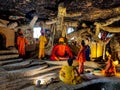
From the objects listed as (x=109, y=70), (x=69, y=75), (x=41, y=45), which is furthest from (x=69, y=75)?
(x=41, y=45)

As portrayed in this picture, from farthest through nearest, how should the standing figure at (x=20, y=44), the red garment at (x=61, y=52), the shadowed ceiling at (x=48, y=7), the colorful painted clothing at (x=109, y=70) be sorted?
the red garment at (x=61, y=52), the standing figure at (x=20, y=44), the shadowed ceiling at (x=48, y=7), the colorful painted clothing at (x=109, y=70)

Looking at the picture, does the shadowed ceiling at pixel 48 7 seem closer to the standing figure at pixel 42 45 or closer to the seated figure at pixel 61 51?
the standing figure at pixel 42 45

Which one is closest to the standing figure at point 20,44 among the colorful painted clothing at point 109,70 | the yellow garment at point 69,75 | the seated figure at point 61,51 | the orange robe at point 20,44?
the orange robe at point 20,44

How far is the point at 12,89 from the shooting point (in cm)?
838

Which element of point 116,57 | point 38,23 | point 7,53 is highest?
point 38,23

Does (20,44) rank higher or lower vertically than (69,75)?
higher

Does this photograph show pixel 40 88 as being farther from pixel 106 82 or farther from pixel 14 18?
pixel 14 18

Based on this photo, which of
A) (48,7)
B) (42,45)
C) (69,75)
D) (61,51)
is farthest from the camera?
(48,7)

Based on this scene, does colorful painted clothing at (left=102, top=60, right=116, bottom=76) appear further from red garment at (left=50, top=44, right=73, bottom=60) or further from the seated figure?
red garment at (left=50, top=44, right=73, bottom=60)

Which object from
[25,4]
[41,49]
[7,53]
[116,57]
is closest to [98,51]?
[116,57]

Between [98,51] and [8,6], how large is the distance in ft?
36.0

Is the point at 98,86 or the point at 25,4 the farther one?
the point at 25,4

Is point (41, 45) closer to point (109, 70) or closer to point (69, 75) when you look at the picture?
point (109, 70)

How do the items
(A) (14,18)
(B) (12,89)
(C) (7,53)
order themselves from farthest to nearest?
(A) (14,18)
(C) (7,53)
(B) (12,89)
